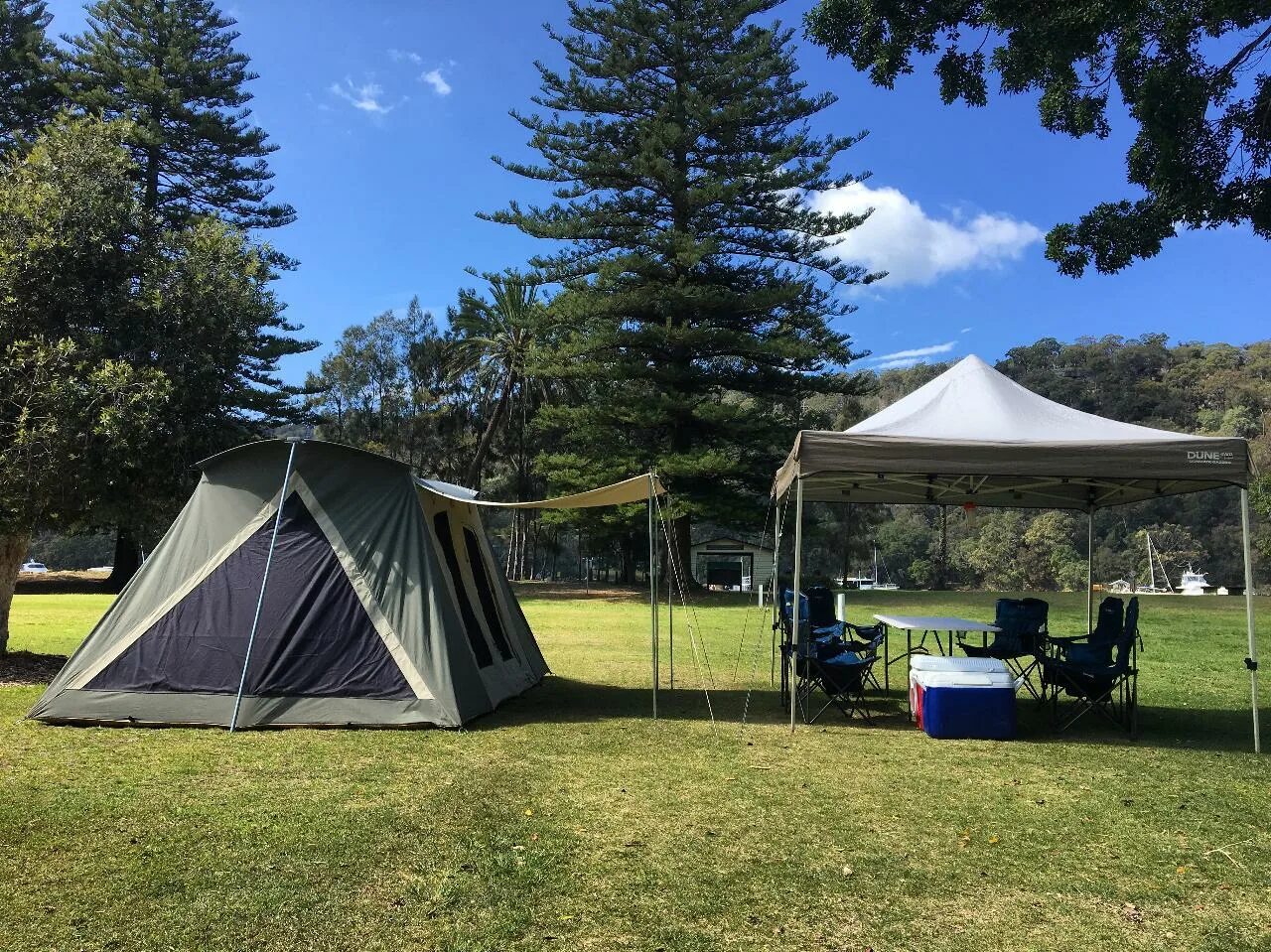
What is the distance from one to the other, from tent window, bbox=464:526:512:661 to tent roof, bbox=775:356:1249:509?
260 cm

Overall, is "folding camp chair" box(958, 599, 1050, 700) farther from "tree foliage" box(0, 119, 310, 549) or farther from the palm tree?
the palm tree

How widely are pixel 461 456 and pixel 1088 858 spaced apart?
31.5 meters

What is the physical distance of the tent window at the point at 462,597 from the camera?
22.4 feet

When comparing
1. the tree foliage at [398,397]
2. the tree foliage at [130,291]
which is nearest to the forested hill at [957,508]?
the tree foliage at [398,397]

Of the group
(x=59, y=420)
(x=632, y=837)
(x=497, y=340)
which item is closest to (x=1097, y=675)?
(x=632, y=837)

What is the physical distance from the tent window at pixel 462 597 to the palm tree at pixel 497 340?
60.7 ft

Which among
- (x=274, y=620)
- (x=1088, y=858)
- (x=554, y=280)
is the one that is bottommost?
(x=1088, y=858)

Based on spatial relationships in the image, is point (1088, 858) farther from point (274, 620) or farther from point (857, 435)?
point (274, 620)

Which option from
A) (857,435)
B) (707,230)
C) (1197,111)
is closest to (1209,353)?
(707,230)

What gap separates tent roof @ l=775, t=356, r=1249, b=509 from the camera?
19.1ft

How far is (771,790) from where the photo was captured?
474 centimetres

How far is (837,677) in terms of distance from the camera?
7020mm

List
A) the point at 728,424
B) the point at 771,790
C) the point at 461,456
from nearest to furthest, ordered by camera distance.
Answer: the point at 771,790 < the point at 728,424 < the point at 461,456

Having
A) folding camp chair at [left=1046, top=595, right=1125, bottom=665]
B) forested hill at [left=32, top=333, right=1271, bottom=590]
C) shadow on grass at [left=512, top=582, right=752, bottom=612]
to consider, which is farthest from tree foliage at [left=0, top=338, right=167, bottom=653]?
forested hill at [left=32, top=333, right=1271, bottom=590]
